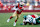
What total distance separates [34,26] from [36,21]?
1.70 ft

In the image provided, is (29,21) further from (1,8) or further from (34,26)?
(1,8)

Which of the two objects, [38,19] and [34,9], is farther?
[34,9]

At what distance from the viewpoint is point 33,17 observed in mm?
7746

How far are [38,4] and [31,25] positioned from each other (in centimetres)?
964

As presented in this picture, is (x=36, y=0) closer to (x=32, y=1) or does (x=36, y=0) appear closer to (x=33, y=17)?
(x=32, y=1)

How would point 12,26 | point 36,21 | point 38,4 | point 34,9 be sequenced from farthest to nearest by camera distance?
point 38,4 < point 34,9 < point 36,21 < point 12,26

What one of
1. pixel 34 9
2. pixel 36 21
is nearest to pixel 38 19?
pixel 36 21

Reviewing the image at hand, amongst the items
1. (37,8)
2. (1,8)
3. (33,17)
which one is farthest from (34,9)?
(33,17)

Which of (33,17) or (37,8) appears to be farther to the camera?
(37,8)

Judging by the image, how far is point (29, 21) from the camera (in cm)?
761

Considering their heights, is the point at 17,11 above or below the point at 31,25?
above

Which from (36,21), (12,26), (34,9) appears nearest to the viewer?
(12,26)

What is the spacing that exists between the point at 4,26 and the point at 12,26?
39 cm

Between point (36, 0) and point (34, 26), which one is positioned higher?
point (36, 0)
